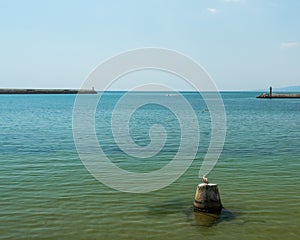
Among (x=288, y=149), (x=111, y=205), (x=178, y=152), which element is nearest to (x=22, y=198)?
(x=111, y=205)

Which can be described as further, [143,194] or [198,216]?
[143,194]

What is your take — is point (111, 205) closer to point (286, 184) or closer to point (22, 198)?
point (22, 198)

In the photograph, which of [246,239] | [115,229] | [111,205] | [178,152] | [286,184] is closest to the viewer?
[246,239]

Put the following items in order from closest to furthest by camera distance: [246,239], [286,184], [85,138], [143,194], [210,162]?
[246,239] < [143,194] < [286,184] < [210,162] < [85,138]

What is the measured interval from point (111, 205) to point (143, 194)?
208cm

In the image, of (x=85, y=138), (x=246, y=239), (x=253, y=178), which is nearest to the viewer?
(x=246, y=239)

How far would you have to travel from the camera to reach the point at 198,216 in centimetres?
1395

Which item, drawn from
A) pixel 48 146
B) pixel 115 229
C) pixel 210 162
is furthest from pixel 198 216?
pixel 48 146

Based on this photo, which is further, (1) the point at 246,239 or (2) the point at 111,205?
(2) the point at 111,205

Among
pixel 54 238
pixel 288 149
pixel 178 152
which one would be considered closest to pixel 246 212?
pixel 54 238

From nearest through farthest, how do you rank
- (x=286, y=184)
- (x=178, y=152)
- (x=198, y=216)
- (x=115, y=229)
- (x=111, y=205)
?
(x=115, y=229) → (x=198, y=216) → (x=111, y=205) → (x=286, y=184) → (x=178, y=152)

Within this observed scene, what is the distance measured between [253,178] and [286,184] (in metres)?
1.82

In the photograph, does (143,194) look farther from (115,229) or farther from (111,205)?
(115,229)

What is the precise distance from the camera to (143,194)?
1711cm
